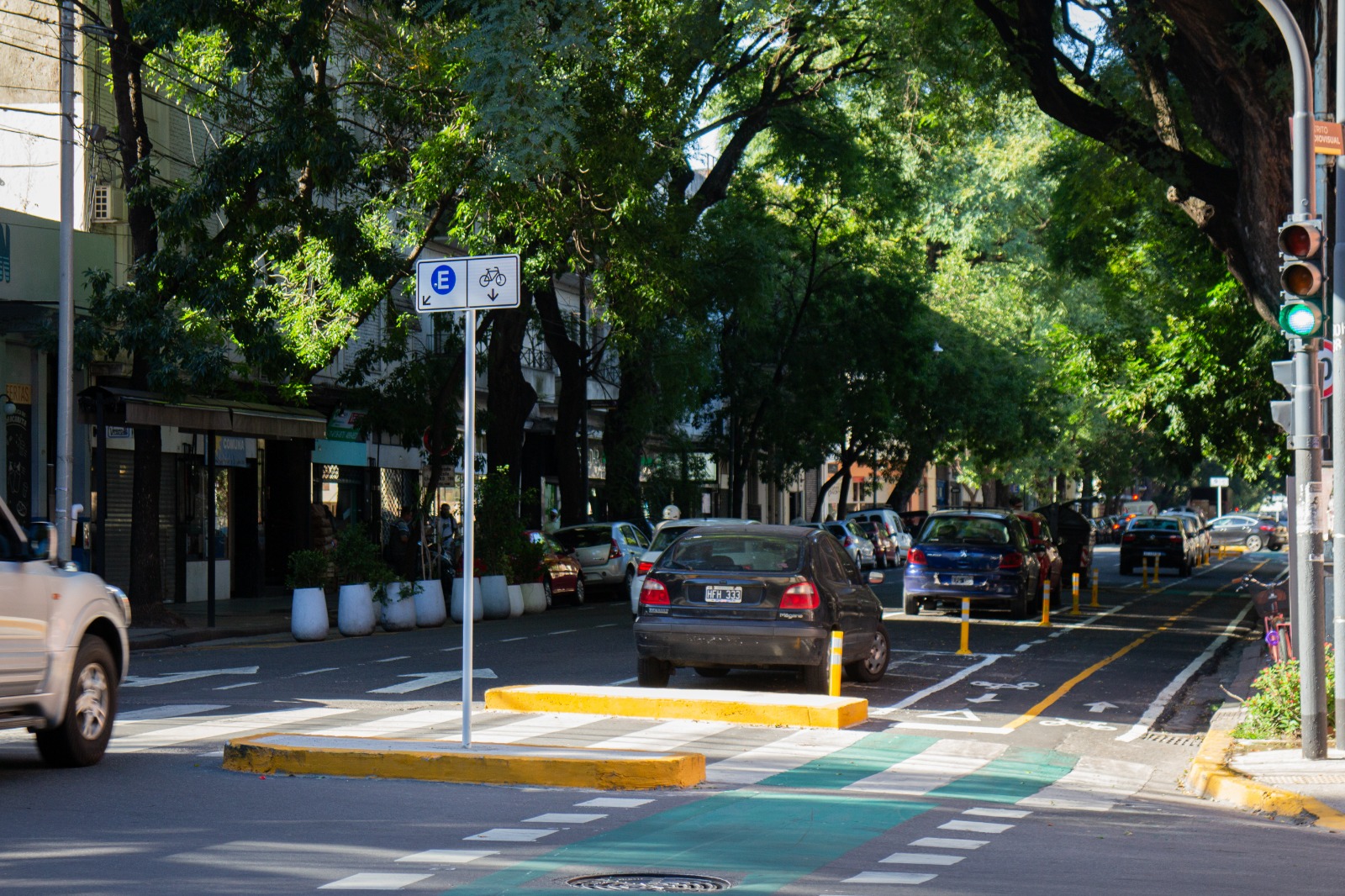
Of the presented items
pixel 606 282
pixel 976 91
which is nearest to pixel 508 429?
pixel 606 282

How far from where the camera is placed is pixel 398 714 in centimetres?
1353

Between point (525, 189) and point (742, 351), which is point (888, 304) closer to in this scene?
point (742, 351)

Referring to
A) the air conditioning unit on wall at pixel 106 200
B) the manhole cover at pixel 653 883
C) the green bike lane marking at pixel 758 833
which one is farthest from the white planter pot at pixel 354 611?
the manhole cover at pixel 653 883

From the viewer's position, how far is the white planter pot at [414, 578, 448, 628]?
25172 mm

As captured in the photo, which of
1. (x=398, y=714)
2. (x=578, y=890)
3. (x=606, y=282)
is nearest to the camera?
(x=578, y=890)

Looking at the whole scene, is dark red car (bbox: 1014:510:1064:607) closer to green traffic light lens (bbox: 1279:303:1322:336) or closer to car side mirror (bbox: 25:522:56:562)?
green traffic light lens (bbox: 1279:303:1322:336)

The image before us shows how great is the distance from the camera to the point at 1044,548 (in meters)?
28.4

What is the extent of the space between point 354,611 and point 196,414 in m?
3.47

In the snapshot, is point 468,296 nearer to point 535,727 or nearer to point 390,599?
point 535,727

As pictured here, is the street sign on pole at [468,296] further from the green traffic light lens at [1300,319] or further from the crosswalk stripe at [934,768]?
the green traffic light lens at [1300,319]

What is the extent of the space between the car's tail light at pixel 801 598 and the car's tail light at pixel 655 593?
41.8 inches

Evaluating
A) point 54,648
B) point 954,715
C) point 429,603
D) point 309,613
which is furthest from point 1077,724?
point 429,603

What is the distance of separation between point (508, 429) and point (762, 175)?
52.1 feet

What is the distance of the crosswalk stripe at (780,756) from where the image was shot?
10.5 m
